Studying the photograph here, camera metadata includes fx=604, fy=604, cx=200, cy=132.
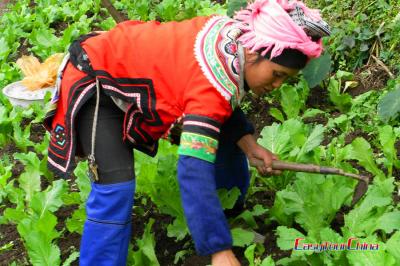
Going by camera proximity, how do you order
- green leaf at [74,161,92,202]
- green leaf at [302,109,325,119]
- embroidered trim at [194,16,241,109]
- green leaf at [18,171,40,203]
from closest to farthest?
embroidered trim at [194,16,241,109], green leaf at [74,161,92,202], green leaf at [18,171,40,203], green leaf at [302,109,325,119]

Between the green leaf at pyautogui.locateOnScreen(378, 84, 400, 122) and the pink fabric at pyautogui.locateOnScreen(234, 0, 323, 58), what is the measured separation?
134 cm

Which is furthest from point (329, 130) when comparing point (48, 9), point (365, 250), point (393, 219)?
point (48, 9)

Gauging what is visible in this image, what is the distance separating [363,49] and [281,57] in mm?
2418

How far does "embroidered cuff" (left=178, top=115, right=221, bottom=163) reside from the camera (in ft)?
6.87

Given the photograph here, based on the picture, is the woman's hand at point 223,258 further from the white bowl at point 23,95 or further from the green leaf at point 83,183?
the white bowl at point 23,95

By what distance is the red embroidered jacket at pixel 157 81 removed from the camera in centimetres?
214

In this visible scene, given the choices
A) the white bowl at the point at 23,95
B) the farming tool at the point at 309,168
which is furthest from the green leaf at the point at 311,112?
the white bowl at the point at 23,95

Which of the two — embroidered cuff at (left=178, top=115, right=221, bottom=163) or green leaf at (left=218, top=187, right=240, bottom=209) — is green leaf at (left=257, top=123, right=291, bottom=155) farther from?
embroidered cuff at (left=178, top=115, right=221, bottom=163)

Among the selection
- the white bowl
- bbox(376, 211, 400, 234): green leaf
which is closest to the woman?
bbox(376, 211, 400, 234): green leaf

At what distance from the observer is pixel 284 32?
2.15 metres

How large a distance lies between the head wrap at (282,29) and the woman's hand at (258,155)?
2.15ft

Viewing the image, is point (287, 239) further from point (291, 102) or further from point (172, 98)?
point (291, 102)

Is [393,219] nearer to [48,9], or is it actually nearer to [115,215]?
[115,215]

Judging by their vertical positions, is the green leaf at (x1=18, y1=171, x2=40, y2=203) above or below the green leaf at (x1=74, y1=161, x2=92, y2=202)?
below
